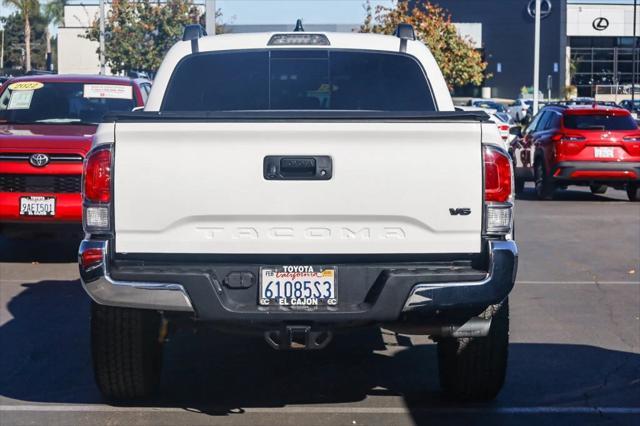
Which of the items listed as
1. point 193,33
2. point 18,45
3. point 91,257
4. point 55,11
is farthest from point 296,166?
point 18,45

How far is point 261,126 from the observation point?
Answer: 544 cm

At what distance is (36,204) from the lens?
11.3m

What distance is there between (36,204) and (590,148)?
11.0 metres

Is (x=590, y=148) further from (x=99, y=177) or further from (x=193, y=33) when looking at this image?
(x=99, y=177)

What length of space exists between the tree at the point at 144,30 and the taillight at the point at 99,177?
4062cm

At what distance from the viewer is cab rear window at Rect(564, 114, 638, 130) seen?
772 inches

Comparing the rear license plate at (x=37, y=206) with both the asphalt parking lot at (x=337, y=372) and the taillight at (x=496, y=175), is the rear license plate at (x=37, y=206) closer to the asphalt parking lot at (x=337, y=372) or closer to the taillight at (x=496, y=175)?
the asphalt parking lot at (x=337, y=372)

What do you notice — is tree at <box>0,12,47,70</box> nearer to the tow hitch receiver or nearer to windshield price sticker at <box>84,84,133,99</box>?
windshield price sticker at <box>84,84,133,99</box>

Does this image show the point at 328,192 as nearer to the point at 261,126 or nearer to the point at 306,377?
the point at 261,126

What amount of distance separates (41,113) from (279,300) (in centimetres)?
815

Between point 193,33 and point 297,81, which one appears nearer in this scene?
point 297,81

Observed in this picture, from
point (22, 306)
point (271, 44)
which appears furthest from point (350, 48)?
point (22, 306)

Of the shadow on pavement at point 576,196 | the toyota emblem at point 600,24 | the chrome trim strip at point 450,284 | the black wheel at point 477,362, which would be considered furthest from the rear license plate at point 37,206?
the toyota emblem at point 600,24

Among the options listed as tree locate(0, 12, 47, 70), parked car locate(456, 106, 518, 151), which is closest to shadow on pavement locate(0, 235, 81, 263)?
parked car locate(456, 106, 518, 151)
